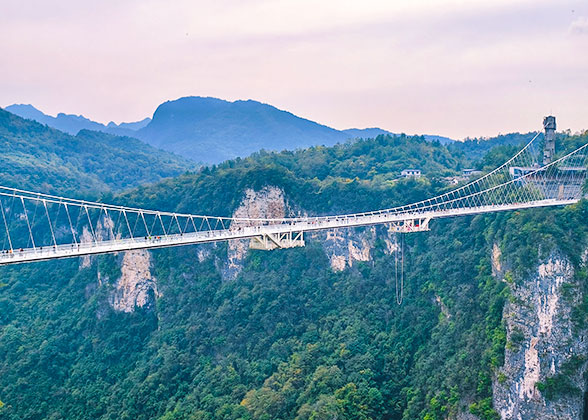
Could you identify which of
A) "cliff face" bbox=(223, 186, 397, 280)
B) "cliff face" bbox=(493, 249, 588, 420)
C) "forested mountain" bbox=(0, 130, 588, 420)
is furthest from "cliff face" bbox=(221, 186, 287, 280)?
"cliff face" bbox=(493, 249, 588, 420)

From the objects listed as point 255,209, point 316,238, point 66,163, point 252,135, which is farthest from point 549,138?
point 252,135

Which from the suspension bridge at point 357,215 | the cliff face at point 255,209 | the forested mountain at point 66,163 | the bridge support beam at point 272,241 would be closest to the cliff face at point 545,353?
the suspension bridge at point 357,215

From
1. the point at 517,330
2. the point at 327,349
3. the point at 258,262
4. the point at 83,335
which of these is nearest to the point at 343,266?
the point at 258,262

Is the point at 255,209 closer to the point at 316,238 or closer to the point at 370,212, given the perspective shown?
the point at 316,238

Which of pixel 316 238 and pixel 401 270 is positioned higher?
pixel 316 238

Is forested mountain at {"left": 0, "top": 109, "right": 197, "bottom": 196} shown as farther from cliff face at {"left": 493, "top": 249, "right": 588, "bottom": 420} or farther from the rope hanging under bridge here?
cliff face at {"left": 493, "top": 249, "right": 588, "bottom": 420}

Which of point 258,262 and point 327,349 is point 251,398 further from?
point 258,262
